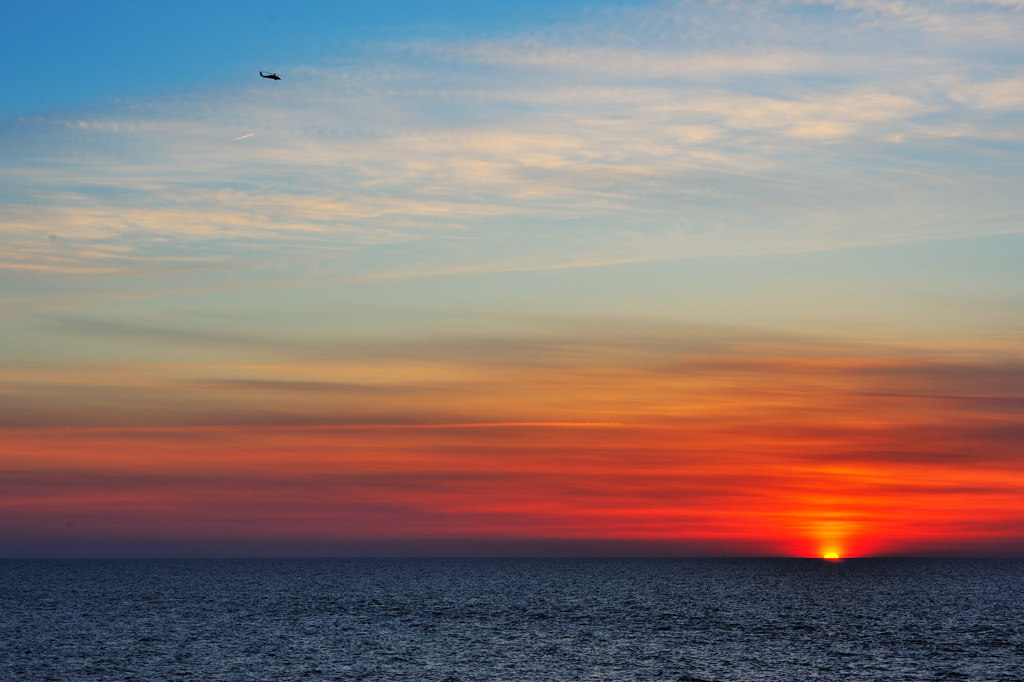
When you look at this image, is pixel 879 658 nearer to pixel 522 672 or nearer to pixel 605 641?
pixel 605 641

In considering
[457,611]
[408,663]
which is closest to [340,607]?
[457,611]

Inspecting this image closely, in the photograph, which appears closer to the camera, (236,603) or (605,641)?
(605,641)

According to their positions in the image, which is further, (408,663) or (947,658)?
(947,658)

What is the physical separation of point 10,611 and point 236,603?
124ft

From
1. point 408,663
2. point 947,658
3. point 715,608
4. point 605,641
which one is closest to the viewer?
point 408,663

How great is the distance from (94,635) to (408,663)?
49.6 metres

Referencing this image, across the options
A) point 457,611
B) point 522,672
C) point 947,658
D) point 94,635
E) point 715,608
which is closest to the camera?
point 522,672

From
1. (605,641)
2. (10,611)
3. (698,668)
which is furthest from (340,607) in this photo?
(698,668)

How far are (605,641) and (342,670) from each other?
3623cm

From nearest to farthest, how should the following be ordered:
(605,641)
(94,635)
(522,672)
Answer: (522,672)
(605,641)
(94,635)

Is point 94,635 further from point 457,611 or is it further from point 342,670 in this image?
point 457,611

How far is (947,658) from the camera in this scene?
10688cm

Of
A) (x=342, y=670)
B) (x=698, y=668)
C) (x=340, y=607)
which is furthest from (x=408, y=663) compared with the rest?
(x=340, y=607)

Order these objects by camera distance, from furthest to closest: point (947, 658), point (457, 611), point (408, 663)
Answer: point (457, 611)
point (947, 658)
point (408, 663)
